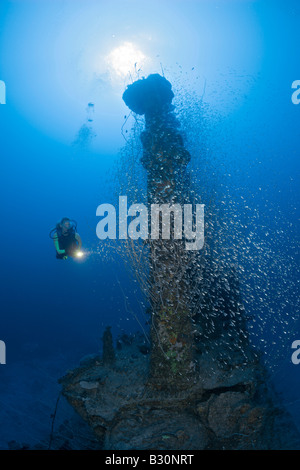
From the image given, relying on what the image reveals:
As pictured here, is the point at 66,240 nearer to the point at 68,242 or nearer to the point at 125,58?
the point at 68,242

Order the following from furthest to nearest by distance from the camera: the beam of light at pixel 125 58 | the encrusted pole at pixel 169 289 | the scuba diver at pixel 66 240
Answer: the beam of light at pixel 125 58
the scuba diver at pixel 66 240
the encrusted pole at pixel 169 289

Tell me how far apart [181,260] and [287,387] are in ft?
26.9

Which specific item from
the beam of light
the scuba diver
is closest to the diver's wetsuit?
the scuba diver

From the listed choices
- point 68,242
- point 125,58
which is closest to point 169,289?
point 68,242

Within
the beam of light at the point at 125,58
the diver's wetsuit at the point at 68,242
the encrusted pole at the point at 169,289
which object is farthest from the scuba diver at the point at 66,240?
the beam of light at the point at 125,58

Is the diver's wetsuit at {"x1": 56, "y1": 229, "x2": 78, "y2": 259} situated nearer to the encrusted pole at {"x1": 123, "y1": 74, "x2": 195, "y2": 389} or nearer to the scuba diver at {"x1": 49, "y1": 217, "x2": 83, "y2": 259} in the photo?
the scuba diver at {"x1": 49, "y1": 217, "x2": 83, "y2": 259}

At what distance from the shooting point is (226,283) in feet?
22.3

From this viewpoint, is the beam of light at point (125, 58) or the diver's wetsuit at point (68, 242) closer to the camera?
the diver's wetsuit at point (68, 242)

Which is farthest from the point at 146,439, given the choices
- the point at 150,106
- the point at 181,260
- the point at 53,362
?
the point at 53,362

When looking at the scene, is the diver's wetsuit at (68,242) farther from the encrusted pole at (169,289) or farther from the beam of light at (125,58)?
the beam of light at (125,58)

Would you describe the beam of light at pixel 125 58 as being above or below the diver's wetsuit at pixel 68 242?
above

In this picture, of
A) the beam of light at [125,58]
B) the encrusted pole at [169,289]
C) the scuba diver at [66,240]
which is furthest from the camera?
the beam of light at [125,58]

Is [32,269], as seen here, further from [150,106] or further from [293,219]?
[293,219]

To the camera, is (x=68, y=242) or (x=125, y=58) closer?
(x=68, y=242)
